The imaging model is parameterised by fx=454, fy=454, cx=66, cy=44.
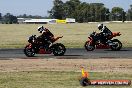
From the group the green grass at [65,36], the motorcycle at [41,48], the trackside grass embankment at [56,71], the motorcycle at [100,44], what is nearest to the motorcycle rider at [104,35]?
the motorcycle at [100,44]

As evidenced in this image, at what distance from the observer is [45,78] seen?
1534 cm

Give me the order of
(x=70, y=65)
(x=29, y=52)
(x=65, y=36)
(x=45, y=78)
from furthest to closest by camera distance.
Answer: (x=65, y=36)
(x=29, y=52)
(x=70, y=65)
(x=45, y=78)

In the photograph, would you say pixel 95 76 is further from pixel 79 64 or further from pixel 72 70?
pixel 79 64

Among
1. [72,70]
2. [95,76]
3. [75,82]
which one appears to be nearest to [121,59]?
[72,70]

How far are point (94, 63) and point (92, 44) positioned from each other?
25.4 ft

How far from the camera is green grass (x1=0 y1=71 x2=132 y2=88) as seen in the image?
13.7 m

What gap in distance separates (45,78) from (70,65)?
4.48m

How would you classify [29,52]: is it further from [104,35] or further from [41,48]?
[104,35]

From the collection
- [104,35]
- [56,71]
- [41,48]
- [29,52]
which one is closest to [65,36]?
[104,35]

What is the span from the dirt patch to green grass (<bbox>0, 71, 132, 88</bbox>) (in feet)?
4.67

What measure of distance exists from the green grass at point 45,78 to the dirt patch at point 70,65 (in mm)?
1424

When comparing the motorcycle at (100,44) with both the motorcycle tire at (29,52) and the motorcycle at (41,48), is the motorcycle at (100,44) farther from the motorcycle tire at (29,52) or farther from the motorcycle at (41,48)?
the motorcycle tire at (29,52)

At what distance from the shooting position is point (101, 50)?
28375mm

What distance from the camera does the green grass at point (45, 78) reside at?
13.7 m
